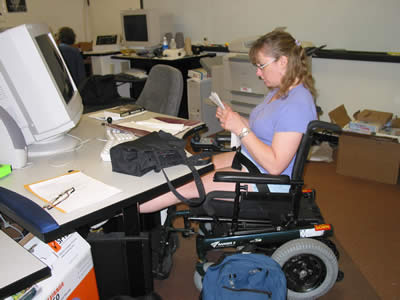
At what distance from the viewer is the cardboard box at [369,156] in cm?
268

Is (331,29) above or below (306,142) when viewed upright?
above

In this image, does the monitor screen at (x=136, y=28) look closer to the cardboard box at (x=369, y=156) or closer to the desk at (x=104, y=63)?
the desk at (x=104, y=63)

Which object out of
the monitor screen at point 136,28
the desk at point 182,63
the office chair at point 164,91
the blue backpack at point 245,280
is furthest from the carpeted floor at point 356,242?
the monitor screen at point 136,28

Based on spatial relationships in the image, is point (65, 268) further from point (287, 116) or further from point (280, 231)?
point (287, 116)

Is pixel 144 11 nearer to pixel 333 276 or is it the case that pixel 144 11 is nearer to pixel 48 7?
pixel 48 7

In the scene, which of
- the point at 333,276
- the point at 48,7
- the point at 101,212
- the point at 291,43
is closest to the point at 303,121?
the point at 291,43

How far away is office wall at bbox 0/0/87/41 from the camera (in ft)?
18.0

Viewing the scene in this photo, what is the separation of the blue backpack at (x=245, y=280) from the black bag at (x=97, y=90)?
2.03 meters

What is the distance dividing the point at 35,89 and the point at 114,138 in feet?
1.27

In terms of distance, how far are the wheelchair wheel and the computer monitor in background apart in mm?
3378

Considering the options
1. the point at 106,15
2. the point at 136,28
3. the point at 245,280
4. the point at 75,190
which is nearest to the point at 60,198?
the point at 75,190

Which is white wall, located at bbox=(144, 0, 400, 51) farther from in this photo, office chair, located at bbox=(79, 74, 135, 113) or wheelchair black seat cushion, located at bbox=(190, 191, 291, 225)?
wheelchair black seat cushion, located at bbox=(190, 191, 291, 225)

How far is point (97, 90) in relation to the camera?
2.95 meters

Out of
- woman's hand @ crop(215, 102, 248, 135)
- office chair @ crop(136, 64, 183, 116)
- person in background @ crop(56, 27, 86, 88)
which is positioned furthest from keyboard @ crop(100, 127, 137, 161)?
person in background @ crop(56, 27, 86, 88)
